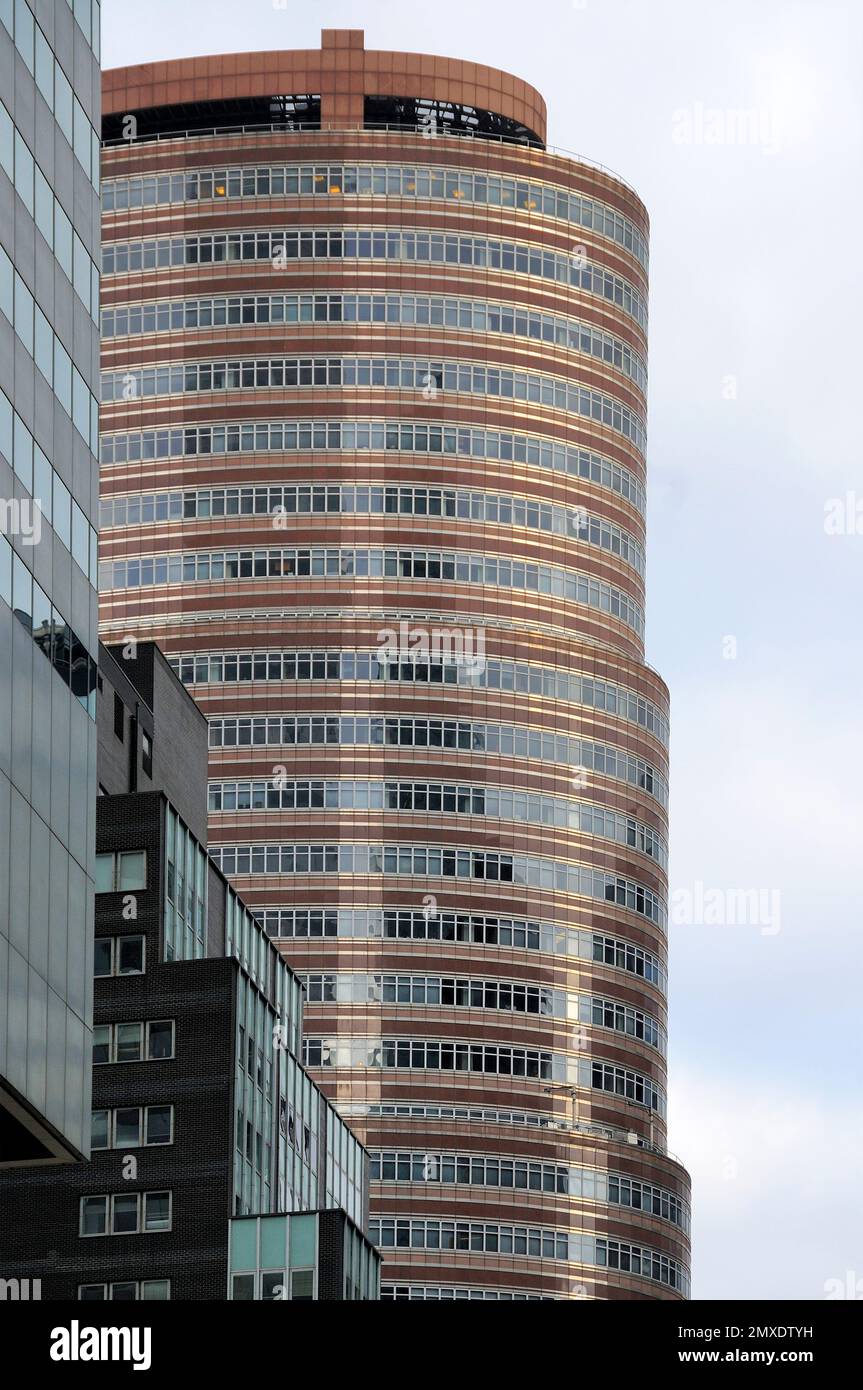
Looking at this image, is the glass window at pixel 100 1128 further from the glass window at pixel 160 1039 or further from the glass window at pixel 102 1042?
the glass window at pixel 160 1039

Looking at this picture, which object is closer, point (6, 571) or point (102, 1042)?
point (6, 571)

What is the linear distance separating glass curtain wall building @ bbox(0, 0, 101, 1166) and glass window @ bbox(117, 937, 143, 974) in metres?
33.5

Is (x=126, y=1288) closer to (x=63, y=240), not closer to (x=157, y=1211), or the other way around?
(x=157, y=1211)

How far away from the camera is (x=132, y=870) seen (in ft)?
370

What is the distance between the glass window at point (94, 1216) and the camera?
10444cm

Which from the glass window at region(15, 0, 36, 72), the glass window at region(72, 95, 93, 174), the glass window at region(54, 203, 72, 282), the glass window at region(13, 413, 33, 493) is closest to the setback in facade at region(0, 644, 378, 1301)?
the glass window at region(72, 95, 93, 174)

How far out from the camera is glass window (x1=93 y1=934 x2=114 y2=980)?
362 ft

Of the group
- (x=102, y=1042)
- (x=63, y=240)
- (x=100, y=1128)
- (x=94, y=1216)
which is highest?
(x=63, y=240)

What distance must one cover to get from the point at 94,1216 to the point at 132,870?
1477 centimetres

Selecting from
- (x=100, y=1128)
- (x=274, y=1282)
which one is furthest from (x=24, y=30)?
(x=274, y=1282)

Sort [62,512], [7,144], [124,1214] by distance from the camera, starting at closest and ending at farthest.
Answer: [7,144]
[62,512]
[124,1214]
